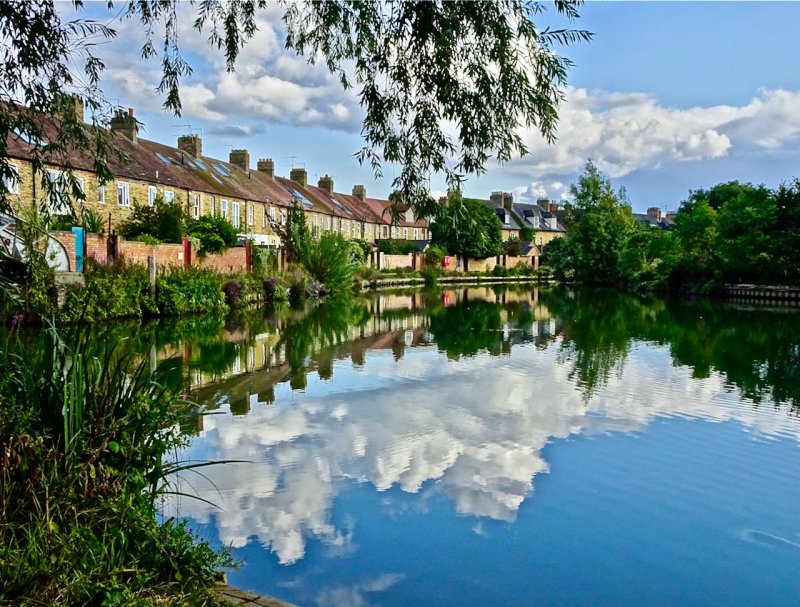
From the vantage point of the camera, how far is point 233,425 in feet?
31.3

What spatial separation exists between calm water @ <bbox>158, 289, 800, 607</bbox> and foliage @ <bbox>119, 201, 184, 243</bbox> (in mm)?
13978

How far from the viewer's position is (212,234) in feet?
102

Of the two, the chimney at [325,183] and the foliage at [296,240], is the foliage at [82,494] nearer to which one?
the foliage at [296,240]

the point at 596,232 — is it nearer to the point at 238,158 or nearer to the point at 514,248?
the point at 514,248

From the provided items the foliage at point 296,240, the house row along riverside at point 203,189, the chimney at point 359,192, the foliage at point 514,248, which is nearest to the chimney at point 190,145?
the house row along riverside at point 203,189

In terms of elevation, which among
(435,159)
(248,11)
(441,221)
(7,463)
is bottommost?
(7,463)

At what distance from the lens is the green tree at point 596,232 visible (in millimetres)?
61531

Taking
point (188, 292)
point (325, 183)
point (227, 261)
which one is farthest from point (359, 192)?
point (188, 292)

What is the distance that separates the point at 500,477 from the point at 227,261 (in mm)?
26177

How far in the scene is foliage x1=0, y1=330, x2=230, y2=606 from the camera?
3783 mm

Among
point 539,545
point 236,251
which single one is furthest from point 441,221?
point 236,251

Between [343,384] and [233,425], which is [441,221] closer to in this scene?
[233,425]

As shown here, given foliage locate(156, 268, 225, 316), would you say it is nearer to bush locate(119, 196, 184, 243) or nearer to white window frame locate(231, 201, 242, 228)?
bush locate(119, 196, 184, 243)

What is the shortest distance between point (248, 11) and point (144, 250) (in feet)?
65.7
